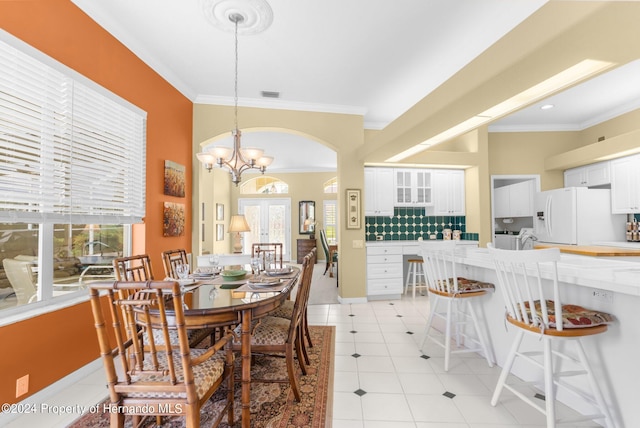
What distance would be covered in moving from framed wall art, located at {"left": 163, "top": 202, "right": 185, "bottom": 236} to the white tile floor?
1618 mm

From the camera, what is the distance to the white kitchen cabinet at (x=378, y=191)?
17.3 ft

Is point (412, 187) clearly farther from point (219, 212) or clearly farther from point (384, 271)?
point (219, 212)

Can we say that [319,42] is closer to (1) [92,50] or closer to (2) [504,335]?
(1) [92,50]

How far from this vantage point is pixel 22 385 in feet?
6.66

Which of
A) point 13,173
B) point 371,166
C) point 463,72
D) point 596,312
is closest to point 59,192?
point 13,173

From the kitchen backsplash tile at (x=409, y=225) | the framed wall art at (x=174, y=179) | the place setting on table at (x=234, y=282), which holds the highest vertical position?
the framed wall art at (x=174, y=179)

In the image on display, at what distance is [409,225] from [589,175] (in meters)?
3.03

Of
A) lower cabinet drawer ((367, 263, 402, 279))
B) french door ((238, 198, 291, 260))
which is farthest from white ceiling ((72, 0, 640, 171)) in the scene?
french door ((238, 198, 291, 260))

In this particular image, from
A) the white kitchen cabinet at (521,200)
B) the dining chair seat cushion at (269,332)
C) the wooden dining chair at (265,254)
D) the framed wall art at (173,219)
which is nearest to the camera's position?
the dining chair seat cushion at (269,332)

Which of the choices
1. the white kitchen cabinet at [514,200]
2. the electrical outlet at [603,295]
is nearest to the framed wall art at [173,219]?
the electrical outlet at [603,295]

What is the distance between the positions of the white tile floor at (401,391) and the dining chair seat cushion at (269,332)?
0.61 metres

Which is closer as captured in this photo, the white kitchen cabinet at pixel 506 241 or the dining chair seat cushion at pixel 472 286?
the dining chair seat cushion at pixel 472 286

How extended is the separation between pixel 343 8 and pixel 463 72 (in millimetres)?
1209

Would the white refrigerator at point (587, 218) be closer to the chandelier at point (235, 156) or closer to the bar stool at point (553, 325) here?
the bar stool at point (553, 325)
